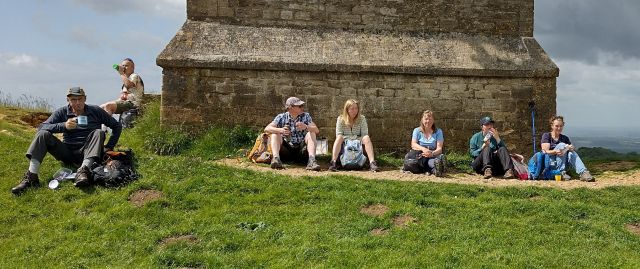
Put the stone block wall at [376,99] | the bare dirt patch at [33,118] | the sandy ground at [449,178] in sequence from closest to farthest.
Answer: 1. the sandy ground at [449,178]
2. the stone block wall at [376,99]
3. the bare dirt patch at [33,118]

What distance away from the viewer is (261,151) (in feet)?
30.1

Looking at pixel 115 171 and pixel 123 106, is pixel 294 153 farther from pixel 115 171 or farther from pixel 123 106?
pixel 123 106

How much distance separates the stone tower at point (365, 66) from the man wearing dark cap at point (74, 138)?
2.27 m

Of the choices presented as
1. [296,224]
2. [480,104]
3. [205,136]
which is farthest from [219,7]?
[296,224]

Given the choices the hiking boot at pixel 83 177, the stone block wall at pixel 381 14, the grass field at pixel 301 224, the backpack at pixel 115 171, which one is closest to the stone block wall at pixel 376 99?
the stone block wall at pixel 381 14

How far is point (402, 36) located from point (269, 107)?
2.92m

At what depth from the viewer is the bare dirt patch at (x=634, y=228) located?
6.17 meters

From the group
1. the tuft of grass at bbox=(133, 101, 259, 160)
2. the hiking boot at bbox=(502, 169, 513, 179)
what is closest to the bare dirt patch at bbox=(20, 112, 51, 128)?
the tuft of grass at bbox=(133, 101, 259, 160)

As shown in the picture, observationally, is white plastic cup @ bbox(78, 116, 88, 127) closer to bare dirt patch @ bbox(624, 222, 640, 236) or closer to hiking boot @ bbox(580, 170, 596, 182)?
bare dirt patch @ bbox(624, 222, 640, 236)

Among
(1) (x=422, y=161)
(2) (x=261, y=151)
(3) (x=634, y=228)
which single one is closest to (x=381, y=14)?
(1) (x=422, y=161)

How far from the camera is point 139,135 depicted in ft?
33.5

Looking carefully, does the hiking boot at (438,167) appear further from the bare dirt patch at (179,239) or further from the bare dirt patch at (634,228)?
the bare dirt patch at (179,239)

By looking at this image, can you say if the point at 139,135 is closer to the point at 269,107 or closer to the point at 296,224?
the point at 269,107

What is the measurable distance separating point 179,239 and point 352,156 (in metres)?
3.73
